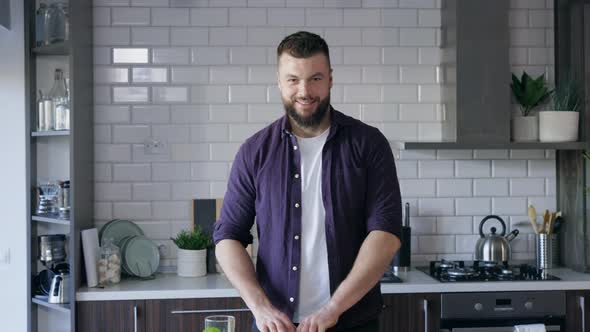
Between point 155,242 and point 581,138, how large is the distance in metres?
2.49

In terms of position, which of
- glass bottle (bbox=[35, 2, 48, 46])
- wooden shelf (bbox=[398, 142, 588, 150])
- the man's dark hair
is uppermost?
glass bottle (bbox=[35, 2, 48, 46])

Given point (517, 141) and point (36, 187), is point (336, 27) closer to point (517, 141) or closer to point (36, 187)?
point (517, 141)

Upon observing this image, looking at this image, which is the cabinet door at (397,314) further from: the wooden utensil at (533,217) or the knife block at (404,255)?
the wooden utensil at (533,217)

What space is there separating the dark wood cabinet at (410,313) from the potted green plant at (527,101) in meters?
1.13

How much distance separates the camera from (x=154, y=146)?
4109 millimetres

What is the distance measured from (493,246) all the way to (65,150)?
2433 millimetres

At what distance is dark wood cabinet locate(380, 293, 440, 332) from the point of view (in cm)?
365

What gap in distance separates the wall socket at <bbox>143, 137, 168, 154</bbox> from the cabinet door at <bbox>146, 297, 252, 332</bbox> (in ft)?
3.06

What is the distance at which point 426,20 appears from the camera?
4.23 meters

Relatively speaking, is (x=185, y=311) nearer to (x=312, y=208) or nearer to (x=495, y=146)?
(x=312, y=208)

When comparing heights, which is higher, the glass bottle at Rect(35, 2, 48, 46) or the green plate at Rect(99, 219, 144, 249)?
the glass bottle at Rect(35, 2, 48, 46)

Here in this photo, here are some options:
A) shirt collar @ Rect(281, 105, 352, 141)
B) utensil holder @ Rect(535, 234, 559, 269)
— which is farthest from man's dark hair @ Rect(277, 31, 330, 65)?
utensil holder @ Rect(535, 234, 559, 269)

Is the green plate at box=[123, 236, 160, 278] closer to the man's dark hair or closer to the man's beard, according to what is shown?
the man's beard

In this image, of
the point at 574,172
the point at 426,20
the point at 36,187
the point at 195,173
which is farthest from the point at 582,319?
the point at 36,187
